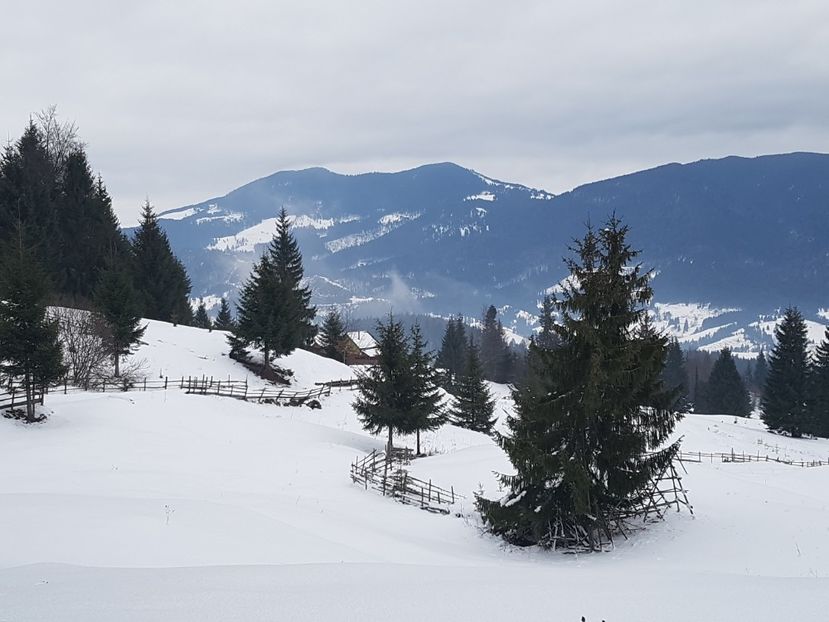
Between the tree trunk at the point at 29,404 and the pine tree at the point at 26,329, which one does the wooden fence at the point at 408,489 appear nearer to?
the pine tree at the point at 26,329

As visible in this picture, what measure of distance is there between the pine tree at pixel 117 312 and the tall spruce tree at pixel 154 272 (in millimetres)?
16757

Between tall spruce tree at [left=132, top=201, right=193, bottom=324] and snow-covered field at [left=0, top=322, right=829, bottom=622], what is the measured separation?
95.4 feet

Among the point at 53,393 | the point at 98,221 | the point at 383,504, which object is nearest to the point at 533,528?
the point at 383,504

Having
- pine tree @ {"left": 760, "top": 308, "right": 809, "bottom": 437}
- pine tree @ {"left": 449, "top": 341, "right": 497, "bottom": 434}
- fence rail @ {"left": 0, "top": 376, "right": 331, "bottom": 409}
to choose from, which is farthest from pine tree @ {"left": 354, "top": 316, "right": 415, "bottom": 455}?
pine tree @ {"left": 760, "top": 308, "right": 809, "bottom": 437}

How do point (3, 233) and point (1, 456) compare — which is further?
point (3, 233)

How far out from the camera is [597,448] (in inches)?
715

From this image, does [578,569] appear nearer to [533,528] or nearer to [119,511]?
[533,528]

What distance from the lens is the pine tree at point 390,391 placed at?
3397 cm

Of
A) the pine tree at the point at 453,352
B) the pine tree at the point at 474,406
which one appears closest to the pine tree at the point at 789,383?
the pine tree at the point at 474,406

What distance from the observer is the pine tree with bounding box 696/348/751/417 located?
276 feet

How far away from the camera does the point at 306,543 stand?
49.2 feet

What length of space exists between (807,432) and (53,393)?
217ft

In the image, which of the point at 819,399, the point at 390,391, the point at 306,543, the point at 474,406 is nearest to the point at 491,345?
the point at 819,399

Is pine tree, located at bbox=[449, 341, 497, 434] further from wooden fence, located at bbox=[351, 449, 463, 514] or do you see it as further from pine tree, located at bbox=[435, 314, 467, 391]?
pine tree, located at bbox=[435, 314, 467, 391]
